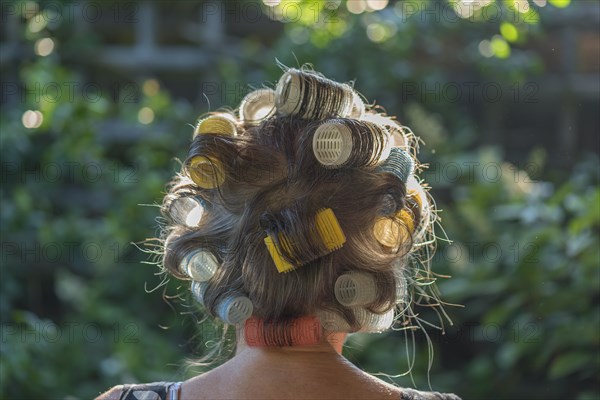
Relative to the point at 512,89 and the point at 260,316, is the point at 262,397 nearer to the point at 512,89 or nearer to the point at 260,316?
the point at 260,316

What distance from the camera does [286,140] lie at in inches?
59.3

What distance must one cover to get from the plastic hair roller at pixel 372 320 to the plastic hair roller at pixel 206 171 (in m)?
0.32

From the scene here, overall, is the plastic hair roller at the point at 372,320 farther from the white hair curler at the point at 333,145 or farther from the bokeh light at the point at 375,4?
the bokeh light at the point at 375,4

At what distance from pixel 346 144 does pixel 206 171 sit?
251 mm

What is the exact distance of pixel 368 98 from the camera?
4359 mm

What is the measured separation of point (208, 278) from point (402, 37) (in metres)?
2.90

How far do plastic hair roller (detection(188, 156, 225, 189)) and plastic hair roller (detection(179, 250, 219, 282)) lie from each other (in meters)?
0.12

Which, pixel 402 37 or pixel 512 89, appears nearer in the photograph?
pixel 402 37

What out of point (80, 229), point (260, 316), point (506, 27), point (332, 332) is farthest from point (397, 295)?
point (80, 229)

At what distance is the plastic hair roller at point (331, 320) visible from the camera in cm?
147

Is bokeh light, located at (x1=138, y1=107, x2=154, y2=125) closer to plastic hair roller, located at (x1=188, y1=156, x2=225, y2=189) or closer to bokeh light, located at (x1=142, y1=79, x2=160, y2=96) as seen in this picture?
bokeh light, located at (x1=142, y1=79, x2=160, y2=96)

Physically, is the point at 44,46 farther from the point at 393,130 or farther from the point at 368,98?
the point at 393,130

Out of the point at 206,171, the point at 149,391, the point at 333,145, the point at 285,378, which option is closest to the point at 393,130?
the point at 333,145

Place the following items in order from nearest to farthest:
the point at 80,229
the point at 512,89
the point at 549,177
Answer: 1. the point at 80,229
2. the point at 549,177
3. the point at 512,89
